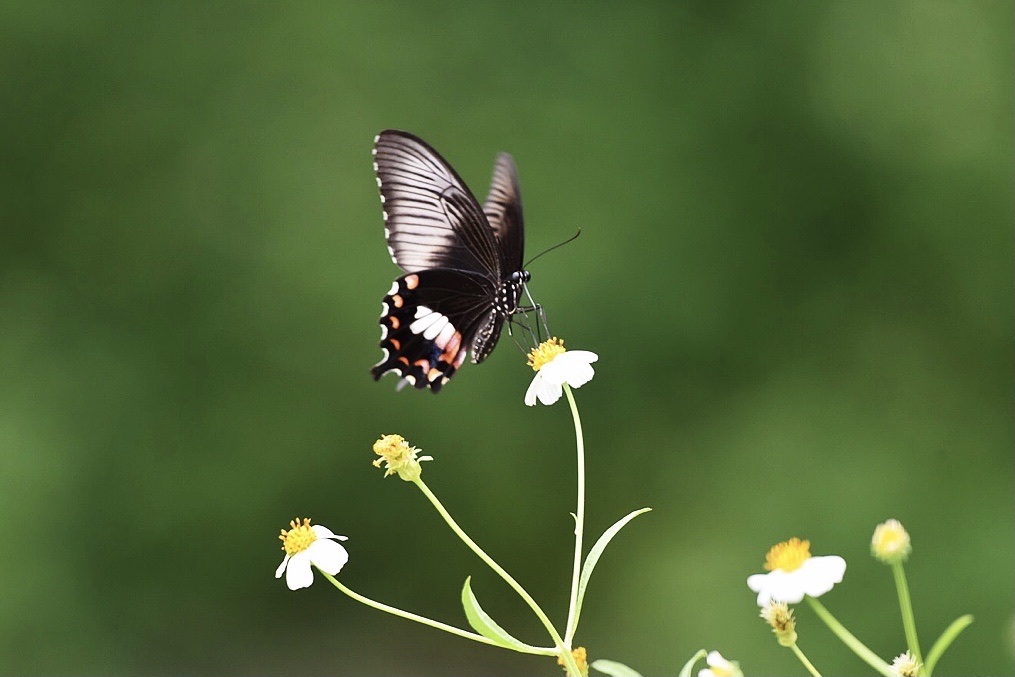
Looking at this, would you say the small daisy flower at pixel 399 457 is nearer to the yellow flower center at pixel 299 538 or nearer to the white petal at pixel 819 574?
the yellow flower center at pixel 299 538

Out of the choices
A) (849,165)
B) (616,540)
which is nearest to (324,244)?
(616,540)

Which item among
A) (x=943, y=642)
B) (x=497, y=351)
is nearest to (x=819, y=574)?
(x=943, y=642)

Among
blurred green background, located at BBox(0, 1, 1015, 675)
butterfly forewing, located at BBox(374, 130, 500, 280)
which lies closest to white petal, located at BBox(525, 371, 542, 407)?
butterfly forewing, located at BBox(374, 130, 500, 280)

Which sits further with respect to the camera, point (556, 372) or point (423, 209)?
point (423, 209)

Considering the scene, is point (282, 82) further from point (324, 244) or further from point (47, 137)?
point (47, 137)

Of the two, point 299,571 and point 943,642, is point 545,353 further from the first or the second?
point 943,642

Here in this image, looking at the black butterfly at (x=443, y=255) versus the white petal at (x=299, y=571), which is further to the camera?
the black butterfly at (x=443, y=255)

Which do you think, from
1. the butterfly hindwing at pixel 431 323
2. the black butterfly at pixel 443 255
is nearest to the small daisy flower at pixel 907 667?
the butterfly hindwing at pixel 431 323
